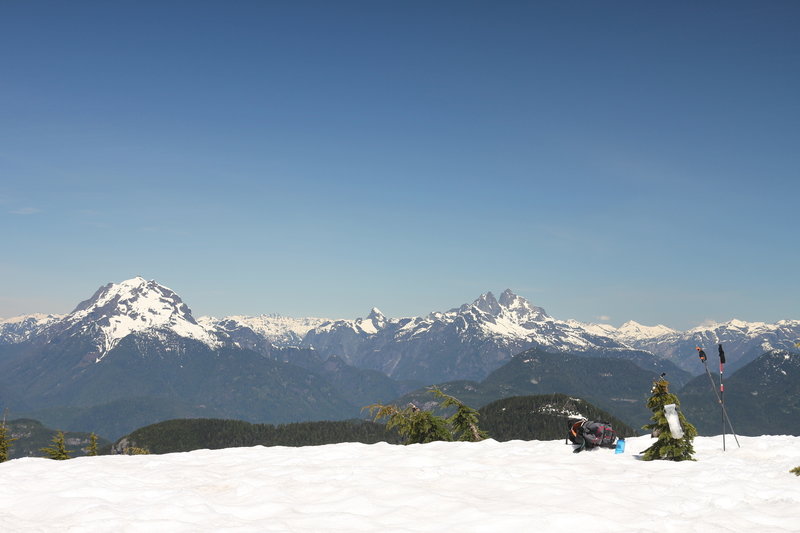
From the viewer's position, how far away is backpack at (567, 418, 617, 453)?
2123cm

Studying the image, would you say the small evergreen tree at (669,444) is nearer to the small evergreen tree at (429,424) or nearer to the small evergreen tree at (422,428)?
the small evergreen tree at (429,424)

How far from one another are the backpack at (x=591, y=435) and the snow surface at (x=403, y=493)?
1.63 m

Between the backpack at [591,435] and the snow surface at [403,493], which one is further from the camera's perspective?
the backpack at [591,435]

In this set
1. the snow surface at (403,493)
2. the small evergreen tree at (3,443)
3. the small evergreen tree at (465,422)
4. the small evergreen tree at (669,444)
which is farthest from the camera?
the small evergreen tree at (3,443)

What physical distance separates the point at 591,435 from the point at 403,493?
10957 mm

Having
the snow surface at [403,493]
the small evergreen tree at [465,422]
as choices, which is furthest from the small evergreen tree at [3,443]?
the small evergreen tree at [465,422]

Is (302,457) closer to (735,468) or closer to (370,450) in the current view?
(370,450)

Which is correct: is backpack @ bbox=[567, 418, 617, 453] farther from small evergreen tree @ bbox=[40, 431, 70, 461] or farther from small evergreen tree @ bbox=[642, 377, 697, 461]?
small evergreen tree @ bbox=[40, 431, 70, 461]

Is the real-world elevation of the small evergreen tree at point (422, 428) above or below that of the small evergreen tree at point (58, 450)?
above

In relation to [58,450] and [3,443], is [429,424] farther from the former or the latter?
[58,450]

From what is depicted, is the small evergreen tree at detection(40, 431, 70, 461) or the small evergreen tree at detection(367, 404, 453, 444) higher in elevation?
the small evergreen tree at detection(367, 404, 453, 444)

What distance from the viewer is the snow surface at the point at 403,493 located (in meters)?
11.1

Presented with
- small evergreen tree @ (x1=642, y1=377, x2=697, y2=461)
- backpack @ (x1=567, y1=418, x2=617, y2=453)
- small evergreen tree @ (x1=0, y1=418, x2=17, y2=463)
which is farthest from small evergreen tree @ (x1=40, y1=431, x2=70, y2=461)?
small evergreen tree @ (x1=642, y1=377, x2=697, y2=461)

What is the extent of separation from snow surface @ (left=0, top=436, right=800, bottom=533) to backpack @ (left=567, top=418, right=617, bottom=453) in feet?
5.35
